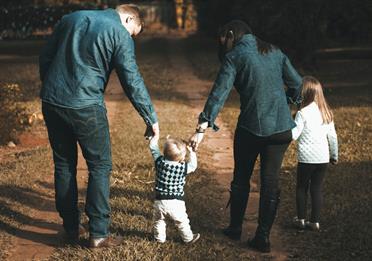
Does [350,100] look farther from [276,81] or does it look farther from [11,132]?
[276,81]

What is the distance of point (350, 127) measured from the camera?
1027 centimetres

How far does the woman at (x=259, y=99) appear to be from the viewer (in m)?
4.82

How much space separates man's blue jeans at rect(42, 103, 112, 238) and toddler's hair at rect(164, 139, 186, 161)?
461 millimetres

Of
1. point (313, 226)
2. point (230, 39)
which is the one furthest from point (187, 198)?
point (230, 39)

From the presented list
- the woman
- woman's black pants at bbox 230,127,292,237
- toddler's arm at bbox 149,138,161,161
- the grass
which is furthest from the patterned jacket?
the grass

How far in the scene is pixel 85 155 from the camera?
4844 millimetres

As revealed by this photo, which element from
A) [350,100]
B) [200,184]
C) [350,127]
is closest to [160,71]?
[350,100]

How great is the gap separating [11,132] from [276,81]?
560cm

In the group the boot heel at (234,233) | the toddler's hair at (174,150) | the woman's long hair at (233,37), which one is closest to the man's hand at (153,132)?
the toddler's hair at (174,150)

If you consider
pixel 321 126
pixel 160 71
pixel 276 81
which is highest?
pixel 276 81

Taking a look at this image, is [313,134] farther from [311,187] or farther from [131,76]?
[131,76]

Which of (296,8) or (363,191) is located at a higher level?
(296,8)

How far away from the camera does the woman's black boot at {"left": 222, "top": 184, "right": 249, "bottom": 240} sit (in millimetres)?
5273

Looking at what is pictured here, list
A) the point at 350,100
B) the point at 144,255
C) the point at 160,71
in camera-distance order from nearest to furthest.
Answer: the point at 144,255 < the point at 350,100 < the point at 160,71
